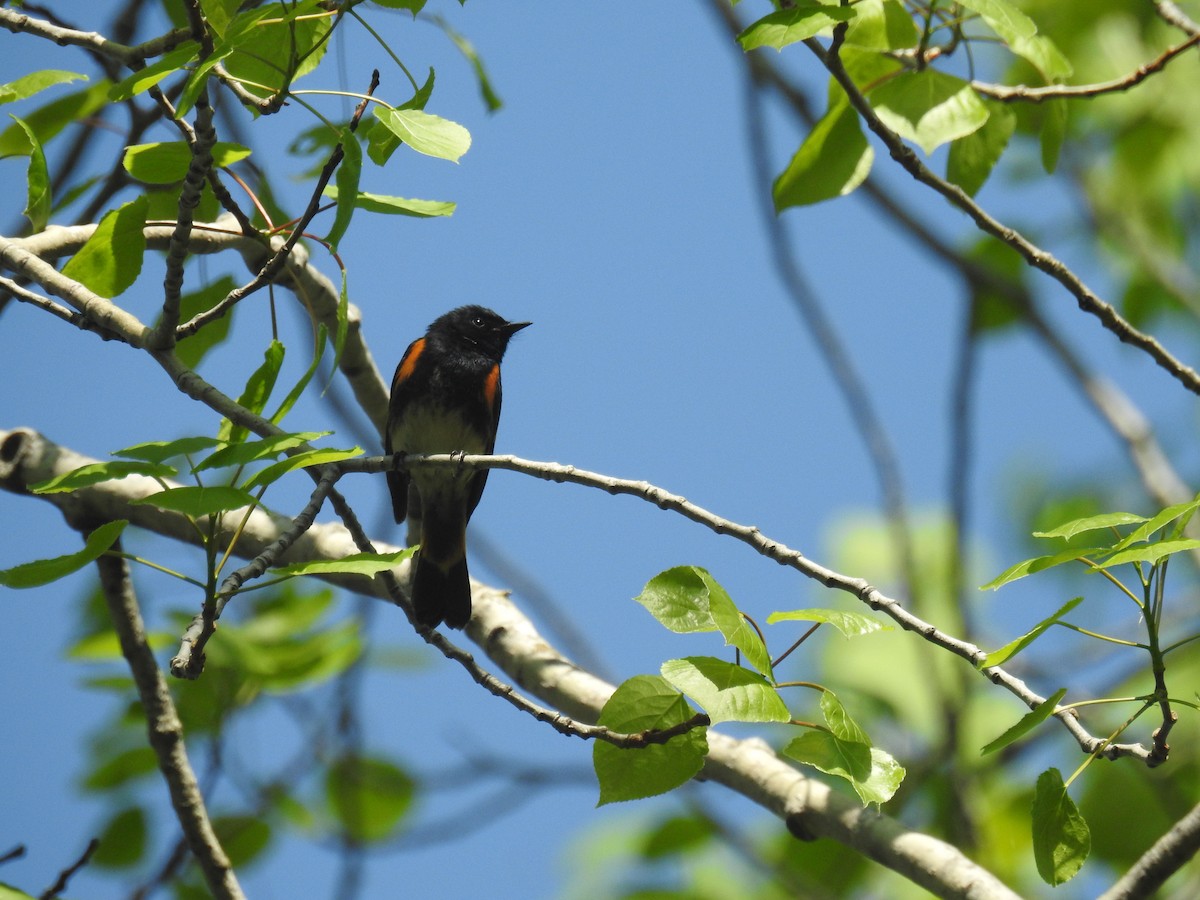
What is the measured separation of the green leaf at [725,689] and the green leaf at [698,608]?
0.04 m

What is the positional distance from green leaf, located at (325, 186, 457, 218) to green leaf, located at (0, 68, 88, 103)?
1.81ft

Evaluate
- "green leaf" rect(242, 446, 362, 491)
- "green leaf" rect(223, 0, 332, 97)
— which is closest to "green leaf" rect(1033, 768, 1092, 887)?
"green leaf" rect(242, 446, 362, 491)

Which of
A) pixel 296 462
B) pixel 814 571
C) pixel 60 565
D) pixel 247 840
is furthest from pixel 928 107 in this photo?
pixel 247 840

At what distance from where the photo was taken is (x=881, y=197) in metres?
3.90

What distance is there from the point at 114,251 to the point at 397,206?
675 mm

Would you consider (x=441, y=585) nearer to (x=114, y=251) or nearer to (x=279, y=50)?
(x=114, y=251)

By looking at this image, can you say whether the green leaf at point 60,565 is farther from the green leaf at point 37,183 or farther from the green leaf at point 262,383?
the green leaf at point 37,183

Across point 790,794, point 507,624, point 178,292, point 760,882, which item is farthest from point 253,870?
point 178,292

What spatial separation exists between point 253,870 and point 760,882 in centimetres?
174

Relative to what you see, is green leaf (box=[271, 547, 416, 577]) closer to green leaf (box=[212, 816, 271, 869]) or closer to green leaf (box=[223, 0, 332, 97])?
green leaf (box=[223, 0, 332, 97])

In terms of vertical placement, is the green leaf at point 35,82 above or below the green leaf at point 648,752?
above

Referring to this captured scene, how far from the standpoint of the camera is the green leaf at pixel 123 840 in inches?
145

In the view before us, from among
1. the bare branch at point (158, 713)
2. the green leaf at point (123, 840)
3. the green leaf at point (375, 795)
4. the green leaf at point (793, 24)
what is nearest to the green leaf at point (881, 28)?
the green leaf at point (793, 24)

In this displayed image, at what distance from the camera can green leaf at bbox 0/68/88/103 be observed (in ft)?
7.10
